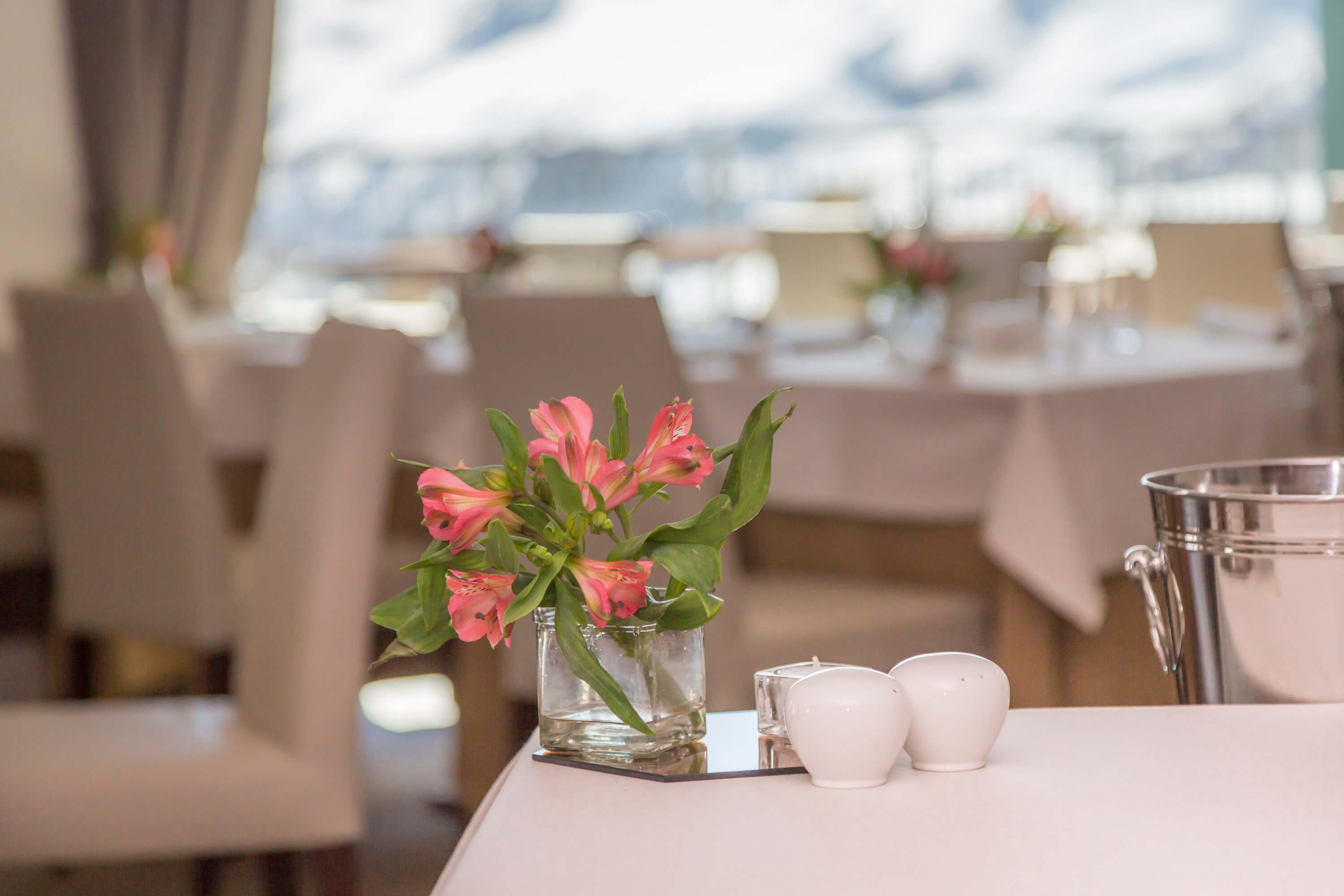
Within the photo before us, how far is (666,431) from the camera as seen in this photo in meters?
0.71

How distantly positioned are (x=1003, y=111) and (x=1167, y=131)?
10.2 ft

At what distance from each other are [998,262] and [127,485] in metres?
2.33

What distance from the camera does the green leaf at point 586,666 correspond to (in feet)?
2.27

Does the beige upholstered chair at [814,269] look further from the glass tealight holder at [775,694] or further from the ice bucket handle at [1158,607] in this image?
the glass tealight holder at [775,694]

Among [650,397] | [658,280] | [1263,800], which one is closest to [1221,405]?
[650,397]

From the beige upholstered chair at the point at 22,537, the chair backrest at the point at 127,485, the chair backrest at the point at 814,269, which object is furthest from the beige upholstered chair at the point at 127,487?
the chair backrest at the point at 814,269

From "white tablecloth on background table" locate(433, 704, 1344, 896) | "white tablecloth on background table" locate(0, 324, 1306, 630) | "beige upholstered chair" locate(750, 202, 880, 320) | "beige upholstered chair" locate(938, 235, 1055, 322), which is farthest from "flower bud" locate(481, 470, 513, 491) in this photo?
"beige upholstered chair" locate(750, 202, 880, 320)

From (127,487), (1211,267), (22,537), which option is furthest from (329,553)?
(1211,267)

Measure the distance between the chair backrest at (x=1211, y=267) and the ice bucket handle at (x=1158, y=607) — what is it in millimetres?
3204

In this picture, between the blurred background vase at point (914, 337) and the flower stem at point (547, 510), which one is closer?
the flower stem at point (547, 510)

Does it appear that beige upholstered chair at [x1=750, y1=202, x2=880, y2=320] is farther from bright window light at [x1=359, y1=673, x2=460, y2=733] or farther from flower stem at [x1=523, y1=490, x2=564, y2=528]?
flower stem at [x1=523, y1=490, x2=564, y2=528]

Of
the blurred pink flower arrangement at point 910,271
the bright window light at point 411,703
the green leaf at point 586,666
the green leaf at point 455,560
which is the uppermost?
the blurred pink flower arrangement at point 910,271

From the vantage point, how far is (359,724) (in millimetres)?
1679

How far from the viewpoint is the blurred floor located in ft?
7.54
